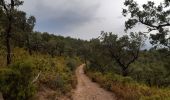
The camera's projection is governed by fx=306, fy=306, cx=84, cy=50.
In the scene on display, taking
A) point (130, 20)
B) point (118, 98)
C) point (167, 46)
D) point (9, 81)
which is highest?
point (130, 20)

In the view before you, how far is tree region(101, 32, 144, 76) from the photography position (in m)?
42.9

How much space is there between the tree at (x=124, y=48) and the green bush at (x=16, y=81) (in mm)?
29957

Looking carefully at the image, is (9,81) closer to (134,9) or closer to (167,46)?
(134,9)

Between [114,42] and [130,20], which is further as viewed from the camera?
[114,42]

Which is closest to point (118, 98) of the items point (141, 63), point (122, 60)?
point (122, 60)

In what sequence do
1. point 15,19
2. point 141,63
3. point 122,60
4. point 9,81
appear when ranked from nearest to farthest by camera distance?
point 9,81 → point 15,19 → point 122,60 → point 141,63

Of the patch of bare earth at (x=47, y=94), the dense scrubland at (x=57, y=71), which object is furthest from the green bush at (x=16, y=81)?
the patch of bare earth at (x=47, y=94)

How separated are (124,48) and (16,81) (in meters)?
31.9

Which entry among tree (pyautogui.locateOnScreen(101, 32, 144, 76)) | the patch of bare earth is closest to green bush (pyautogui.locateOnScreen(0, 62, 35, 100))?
the patch of bare earth

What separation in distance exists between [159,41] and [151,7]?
248cm

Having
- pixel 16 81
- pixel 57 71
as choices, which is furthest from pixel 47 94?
pixel 57 71

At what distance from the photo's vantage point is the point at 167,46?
71.9 feet

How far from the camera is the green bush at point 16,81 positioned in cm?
1352

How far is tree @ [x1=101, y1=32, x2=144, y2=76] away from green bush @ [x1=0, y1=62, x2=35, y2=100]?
2996 cm
